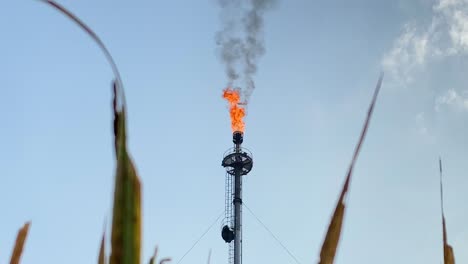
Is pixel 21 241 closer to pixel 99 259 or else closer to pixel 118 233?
pixel 99 259

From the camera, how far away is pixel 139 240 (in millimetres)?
693

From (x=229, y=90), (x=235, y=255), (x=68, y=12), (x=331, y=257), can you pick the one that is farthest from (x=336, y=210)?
(x=229, y=90)

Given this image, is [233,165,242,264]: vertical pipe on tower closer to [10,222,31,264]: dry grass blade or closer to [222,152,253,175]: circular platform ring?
[222,152,253,175]: circular platform ring

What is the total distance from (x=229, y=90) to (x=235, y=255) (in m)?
14.8

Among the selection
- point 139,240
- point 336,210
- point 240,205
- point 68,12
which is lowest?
point 139,240

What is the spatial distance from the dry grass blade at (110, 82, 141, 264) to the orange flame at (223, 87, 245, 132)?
41.5 metres

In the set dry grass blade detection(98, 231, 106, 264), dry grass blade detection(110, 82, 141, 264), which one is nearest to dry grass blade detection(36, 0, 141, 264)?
dry grass blade detection(110, 82, 141, 264)

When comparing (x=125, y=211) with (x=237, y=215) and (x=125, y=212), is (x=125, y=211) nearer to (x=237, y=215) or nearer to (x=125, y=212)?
(x=125, y=212)

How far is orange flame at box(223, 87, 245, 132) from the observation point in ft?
140

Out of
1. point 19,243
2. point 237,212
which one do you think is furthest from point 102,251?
point 237,212

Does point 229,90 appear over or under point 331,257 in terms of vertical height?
over

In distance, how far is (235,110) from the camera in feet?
144

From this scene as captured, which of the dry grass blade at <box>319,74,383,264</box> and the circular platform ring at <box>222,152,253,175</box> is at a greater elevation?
the circular platform ring at <box>222,152,253,175</box>

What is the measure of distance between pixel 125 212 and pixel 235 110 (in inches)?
1698
